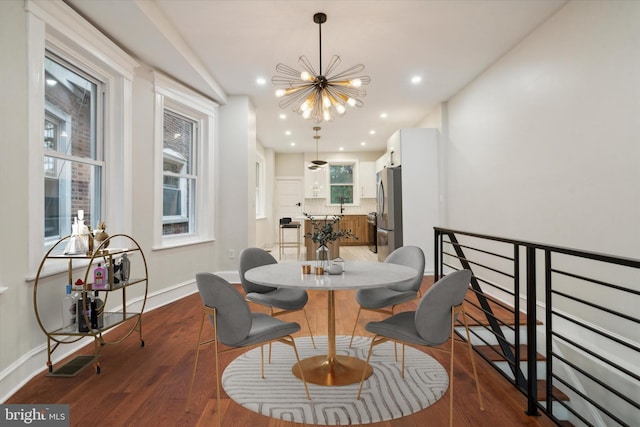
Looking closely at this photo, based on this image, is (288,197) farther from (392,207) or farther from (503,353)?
(503,353)

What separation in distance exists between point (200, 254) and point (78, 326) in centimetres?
232

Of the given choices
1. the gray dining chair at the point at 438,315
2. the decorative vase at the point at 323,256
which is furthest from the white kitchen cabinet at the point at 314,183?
the gray dining chair at the point at 438,315

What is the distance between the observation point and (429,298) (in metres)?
1.82

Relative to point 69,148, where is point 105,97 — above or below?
above

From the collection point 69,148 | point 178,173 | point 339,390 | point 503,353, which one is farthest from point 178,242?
point 503,353

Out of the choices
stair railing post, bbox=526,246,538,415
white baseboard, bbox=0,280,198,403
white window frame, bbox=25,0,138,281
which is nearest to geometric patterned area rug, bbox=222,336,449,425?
stair railing post, bbox=526,246,538,415

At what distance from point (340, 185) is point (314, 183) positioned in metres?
0.80

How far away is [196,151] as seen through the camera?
4.94 meters

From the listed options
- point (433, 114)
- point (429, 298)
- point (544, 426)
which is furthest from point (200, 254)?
point (433, 114)

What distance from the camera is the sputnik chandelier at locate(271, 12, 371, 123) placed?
318cm

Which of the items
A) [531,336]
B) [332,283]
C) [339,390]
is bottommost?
[339,390]

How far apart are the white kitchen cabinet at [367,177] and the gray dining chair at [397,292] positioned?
703 cm

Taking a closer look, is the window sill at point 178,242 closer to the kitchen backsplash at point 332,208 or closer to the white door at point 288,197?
the white door at point 288,197

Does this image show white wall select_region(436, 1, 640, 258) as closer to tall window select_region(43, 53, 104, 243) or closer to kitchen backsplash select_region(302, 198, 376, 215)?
tall window select_region(43, 53, 104, 243)
